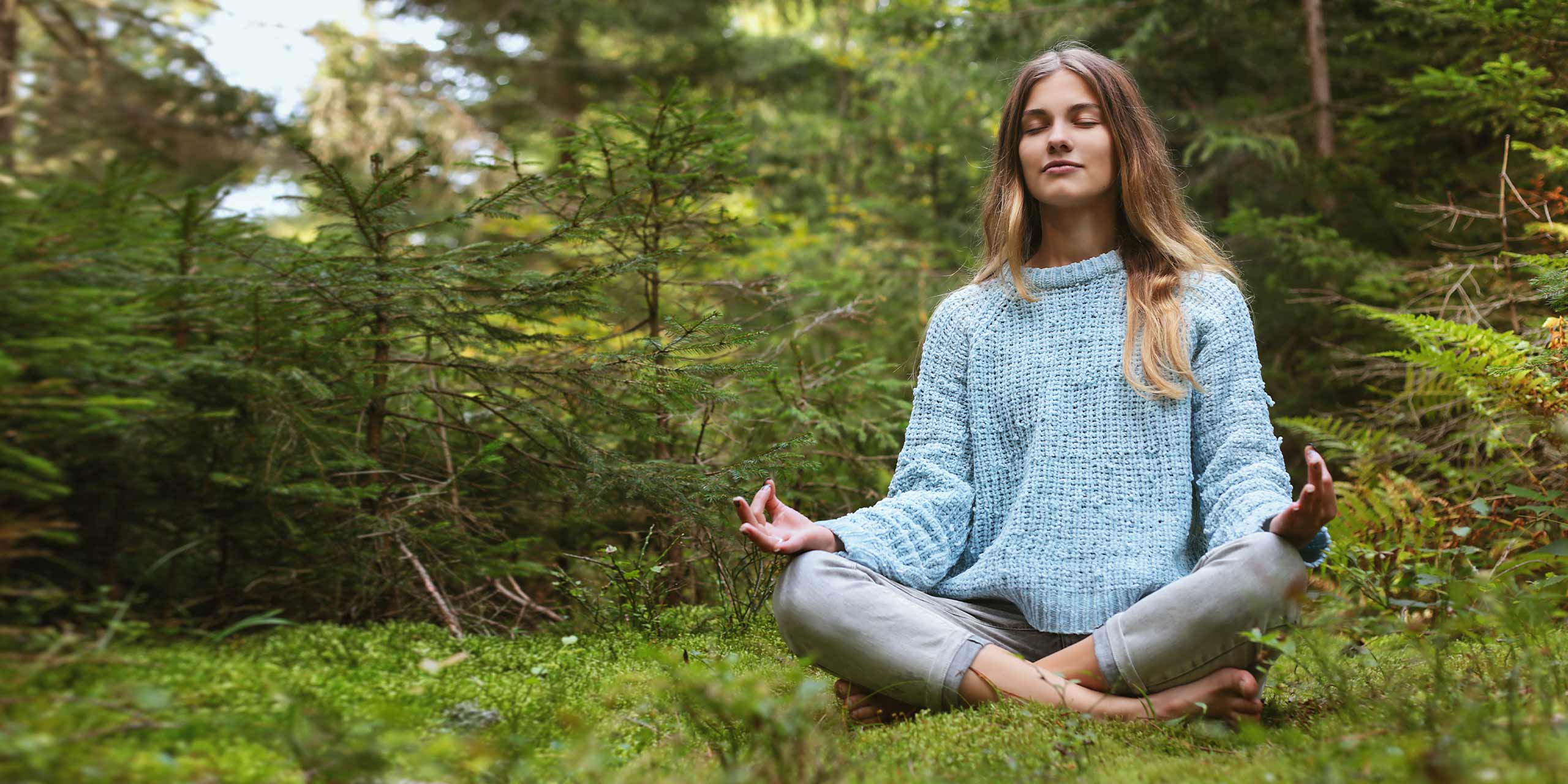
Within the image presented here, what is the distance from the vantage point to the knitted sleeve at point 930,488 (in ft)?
8.89

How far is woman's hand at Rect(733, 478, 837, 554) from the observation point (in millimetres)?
2434

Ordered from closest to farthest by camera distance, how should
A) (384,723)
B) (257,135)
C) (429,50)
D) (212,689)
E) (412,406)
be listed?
(384,723) → (212,689) → (412,406) → (257,135) → (429,50)

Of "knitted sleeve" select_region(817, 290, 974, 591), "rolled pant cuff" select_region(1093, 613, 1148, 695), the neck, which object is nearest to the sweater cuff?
"rolled pant cuff" select_region(1093, 613, 1148, 695)

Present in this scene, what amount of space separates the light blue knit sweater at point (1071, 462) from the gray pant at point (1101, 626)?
17 centimetres

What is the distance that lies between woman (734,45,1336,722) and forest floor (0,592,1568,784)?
18 cm

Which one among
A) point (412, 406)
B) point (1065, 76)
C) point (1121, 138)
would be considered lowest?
point (412, 406)

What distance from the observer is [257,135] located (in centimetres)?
999

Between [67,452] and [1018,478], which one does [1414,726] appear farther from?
[67,452]

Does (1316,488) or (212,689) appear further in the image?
(1316,488)

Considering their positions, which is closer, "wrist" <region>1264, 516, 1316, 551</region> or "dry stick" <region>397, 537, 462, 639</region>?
"wrist" <region>1264, 516, 1316, 551</region>

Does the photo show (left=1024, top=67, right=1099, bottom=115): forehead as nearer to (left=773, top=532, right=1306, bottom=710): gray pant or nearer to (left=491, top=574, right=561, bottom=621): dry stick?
(left=773, top=532, right=1306, bottom=710): gray pant

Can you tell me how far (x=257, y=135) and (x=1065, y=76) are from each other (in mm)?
9420

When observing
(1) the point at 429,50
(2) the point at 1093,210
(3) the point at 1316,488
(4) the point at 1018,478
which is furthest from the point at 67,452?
Answer: (1) the point at 429,50

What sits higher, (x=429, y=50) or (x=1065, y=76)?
(x=429, y=50)
